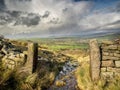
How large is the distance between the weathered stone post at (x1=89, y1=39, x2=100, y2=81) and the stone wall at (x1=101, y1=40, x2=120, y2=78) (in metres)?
0.27

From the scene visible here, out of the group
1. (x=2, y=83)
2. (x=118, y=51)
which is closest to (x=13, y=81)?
(x=2, y=83)

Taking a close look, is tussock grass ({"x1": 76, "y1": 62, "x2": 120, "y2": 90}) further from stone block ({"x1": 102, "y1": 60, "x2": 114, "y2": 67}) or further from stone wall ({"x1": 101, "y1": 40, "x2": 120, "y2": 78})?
stone block ({"x1": 102, "y1": 60, "x2": 114, "y2": 67})

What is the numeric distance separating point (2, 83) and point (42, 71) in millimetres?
5392

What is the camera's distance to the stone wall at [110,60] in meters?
11.8

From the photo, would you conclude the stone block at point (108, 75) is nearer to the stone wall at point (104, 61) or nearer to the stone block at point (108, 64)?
the stone wall at point (104, 61)

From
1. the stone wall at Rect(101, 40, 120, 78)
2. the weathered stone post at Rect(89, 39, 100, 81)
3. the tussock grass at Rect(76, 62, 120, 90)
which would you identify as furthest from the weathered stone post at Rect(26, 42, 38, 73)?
the stone wall at Rect(101, 40, 120, 78)

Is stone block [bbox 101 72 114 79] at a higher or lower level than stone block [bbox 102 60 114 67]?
lower

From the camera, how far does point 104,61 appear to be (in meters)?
12.1

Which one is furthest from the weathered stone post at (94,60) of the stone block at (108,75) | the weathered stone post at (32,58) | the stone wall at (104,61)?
the weathered stone post at (32,58)

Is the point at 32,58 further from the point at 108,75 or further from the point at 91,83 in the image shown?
the point at 108,75

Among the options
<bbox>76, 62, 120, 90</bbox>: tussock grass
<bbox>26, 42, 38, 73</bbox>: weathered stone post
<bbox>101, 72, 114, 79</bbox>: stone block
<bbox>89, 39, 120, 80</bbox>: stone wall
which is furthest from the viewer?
<bbox>26, 42, 38, 73</bbox>: weathered stone post

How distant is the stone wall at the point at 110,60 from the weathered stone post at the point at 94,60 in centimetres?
27

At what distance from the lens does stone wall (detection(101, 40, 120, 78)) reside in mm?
11846

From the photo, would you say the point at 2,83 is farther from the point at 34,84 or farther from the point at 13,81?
the point at 34,84
